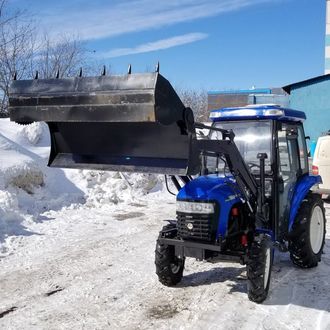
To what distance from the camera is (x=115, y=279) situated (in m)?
5.56

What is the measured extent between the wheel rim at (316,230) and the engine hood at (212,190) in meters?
1.70

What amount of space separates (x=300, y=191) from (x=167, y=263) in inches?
79.2

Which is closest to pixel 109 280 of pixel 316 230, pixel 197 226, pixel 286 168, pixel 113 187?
pixel 197 226

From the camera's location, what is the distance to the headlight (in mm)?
4750

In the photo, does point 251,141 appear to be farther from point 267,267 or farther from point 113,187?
point 113,187

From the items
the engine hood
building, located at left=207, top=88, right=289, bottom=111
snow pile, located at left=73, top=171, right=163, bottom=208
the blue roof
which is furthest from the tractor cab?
building, located at left=207, top=88, right=289, bottom=111

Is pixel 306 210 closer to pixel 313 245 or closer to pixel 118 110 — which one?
pixel 313 245

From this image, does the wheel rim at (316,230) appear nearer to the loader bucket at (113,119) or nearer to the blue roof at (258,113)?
the blue roof at (258,113)

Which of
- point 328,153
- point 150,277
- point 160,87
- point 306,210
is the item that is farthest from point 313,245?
point 328,153

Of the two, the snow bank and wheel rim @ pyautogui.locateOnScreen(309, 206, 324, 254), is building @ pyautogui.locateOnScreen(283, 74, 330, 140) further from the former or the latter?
wheel rim @ pyautogui.locateOnScreen(309, 206, 324, 254)

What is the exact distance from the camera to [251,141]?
564cm

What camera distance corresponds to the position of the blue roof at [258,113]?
17.9ft

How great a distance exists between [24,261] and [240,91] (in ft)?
104

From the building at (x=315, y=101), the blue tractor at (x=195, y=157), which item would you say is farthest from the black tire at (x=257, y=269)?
the building at (x=315, y=101)
